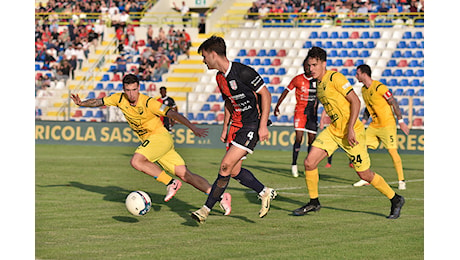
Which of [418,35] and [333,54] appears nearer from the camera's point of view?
[418,35]

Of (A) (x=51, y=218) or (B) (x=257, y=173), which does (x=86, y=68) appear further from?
(A) (x=51, y=218)

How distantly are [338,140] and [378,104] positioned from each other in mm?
4113

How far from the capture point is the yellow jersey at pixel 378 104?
44.7ft

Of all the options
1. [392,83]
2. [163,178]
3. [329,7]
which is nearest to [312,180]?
[163,178]

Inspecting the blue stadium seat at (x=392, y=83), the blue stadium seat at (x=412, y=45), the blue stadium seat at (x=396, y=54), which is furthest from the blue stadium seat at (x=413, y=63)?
the blue stadium seat at (x=392, y=83)

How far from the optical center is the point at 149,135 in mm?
10742

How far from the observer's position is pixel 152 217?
973cm

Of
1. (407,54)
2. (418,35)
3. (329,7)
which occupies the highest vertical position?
(329,7)

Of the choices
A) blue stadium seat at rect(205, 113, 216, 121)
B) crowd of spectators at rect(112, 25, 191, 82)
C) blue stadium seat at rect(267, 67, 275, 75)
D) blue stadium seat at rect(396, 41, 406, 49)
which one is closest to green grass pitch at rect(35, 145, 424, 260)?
blue stadium seat at rect(205, 113, 216, 121)

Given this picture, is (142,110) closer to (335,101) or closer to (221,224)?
(221,224)

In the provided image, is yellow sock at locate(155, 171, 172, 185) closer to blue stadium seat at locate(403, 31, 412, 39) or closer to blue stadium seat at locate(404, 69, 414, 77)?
blue stadium seat at locate(404, 69, 414, 77)

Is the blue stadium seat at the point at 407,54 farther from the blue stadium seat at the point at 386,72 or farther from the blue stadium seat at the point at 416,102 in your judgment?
the blue stadium seat at the point at 416,102

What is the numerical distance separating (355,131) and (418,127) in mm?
19145
